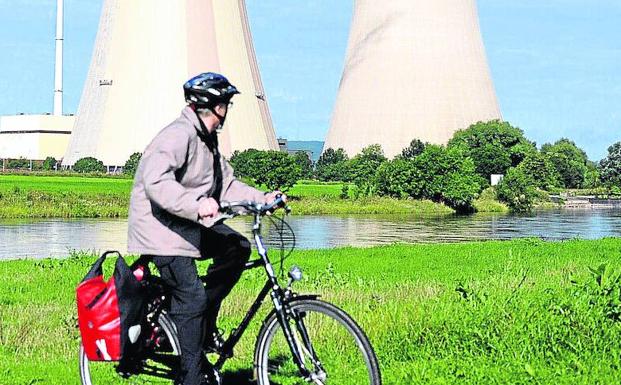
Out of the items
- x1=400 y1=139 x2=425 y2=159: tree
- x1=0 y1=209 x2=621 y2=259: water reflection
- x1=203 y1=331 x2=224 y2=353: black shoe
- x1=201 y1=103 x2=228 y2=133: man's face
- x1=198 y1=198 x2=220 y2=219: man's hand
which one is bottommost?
x1=0 y1=209 x2=621 y2=259: water reflection

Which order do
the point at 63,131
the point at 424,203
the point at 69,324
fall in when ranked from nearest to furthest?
the point at 69,324, the point at 424,203, the point at 63,131

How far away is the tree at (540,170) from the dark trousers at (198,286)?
39717 mm

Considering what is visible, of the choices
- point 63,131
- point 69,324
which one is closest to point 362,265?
point 69,324

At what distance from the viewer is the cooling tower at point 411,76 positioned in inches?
1635

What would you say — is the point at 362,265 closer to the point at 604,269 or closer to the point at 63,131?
the point at 604,269

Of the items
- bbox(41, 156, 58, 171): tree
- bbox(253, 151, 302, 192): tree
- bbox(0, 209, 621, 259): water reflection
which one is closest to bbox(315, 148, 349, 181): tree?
bbox(253, 151, 302, 192): tree

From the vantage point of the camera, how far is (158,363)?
3.04 m

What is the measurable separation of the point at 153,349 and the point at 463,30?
132 feet

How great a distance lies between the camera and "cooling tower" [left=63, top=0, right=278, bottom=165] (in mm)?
41062

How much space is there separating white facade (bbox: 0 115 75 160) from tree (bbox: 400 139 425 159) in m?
27.2

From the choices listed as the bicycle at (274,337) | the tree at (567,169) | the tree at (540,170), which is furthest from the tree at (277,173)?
the bicycle at (274,337)

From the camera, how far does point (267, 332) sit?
2.80 m

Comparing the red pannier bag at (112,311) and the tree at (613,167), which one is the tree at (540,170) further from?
the red pannier bag at (112,311)

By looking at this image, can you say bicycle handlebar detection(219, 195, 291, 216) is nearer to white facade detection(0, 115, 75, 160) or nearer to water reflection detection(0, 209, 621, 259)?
water reflection detection(0, 209, 621, 259)
